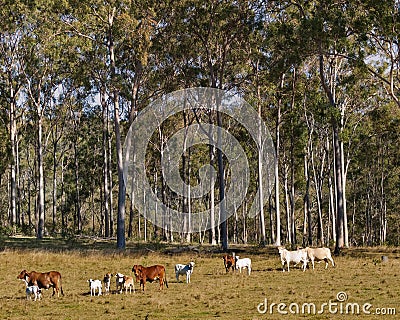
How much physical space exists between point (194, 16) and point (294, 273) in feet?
73.4

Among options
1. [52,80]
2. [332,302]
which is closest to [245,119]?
[52,80]

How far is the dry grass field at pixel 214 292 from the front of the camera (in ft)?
56.6

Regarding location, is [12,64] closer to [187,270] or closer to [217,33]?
[217,33]

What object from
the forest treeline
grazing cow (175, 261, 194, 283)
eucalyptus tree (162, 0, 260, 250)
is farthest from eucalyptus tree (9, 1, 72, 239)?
grazing cow (175, 261, 194, 283)

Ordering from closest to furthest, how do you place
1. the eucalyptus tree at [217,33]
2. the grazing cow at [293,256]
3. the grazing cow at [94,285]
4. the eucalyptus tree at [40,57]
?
the grazing cow at [94,285]
the grazing cow at [293,256]
the eucalyptus tree at [217,33]
the eucalyptus tree at [40,57]

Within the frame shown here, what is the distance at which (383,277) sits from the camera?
24.4 metres

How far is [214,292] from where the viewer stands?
2123cm

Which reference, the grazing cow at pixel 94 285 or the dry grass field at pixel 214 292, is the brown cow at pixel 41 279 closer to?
the dry grass field at pixel 214 292

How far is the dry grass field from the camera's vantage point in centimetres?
1727

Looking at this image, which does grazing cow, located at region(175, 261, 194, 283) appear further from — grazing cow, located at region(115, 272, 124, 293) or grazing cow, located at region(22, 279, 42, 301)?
grazing cow, located at region(22, 279, 42, 301)

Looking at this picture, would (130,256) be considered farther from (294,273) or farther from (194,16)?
(194,16)

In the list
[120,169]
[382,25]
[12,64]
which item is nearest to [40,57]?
[12,64]

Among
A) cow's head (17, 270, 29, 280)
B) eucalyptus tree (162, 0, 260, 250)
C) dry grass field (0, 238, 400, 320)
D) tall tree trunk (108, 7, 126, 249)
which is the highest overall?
eucalyptus tree (162, 0, 260, 250)

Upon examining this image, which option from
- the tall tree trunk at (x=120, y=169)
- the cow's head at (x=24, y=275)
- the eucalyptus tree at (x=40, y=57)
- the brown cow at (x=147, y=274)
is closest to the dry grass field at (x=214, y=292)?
the brown cow at (x=147, y=274)
